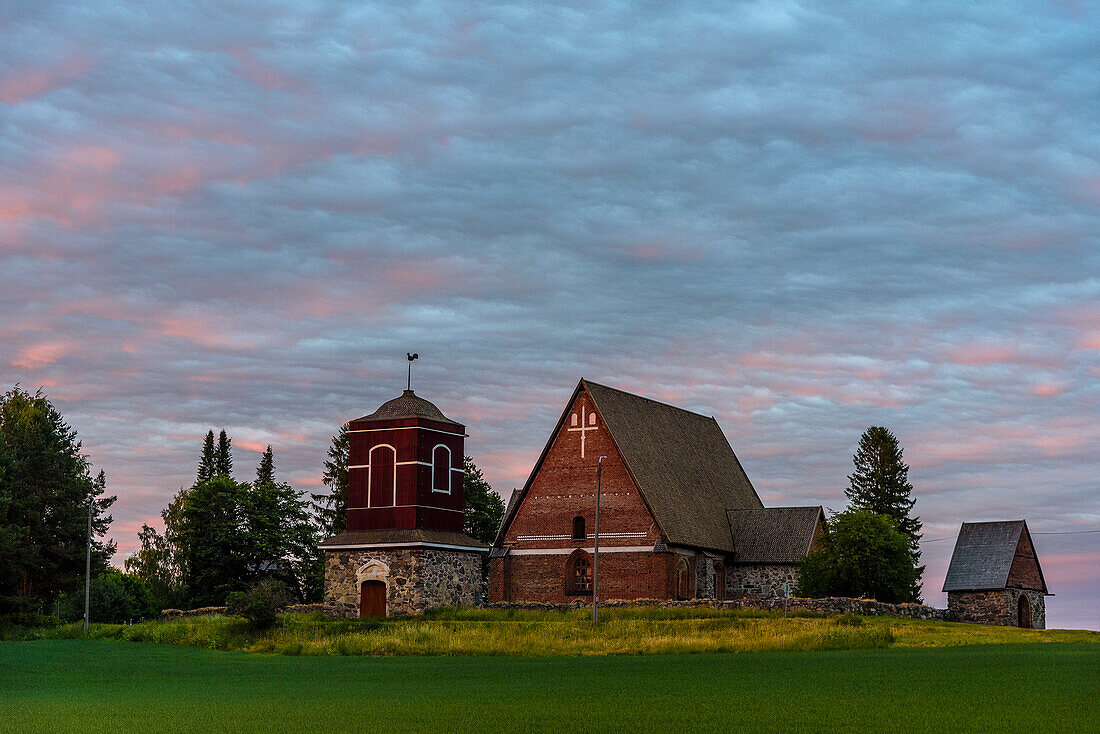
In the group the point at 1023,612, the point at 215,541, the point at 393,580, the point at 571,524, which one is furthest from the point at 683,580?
the point at 215,541

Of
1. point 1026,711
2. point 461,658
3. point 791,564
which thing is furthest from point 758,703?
point 791,564

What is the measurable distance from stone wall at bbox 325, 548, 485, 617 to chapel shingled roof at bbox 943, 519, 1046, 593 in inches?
1030

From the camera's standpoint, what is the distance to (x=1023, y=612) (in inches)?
2714

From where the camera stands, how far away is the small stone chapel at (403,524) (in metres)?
58.3

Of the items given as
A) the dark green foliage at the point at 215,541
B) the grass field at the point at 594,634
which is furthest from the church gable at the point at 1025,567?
the dark green foliage at the point at 215,541

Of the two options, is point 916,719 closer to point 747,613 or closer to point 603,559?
point 747,613

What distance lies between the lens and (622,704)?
918 inches

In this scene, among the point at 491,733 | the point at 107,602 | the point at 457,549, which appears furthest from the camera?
the point at 107,602

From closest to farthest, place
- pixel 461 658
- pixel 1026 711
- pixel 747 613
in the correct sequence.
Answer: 1. pixel 1026 711
2. pixel 461 658
3. pixel 747 613

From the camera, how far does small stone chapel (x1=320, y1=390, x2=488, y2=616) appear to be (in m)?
58.3

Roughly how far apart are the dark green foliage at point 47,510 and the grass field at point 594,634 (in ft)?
62.5

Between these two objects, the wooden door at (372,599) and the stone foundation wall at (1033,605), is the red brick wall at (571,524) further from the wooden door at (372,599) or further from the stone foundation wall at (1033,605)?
the stone foundation wall at (1033,605)

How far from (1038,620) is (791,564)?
16.3 m

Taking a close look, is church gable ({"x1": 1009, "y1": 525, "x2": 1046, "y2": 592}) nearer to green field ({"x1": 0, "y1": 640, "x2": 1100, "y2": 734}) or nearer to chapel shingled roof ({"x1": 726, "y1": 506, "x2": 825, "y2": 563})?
chapel shingled roof ({"x1": 726, "y1": 506, "x2": 825, "y2": 563})
